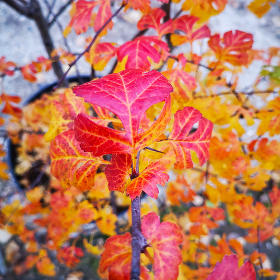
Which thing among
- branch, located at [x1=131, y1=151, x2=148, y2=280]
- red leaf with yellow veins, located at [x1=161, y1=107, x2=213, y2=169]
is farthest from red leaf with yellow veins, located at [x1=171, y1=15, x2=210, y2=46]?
branch, located at [x1=131, y1=151, x2=148, y2=280]

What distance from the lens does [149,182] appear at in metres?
0.31

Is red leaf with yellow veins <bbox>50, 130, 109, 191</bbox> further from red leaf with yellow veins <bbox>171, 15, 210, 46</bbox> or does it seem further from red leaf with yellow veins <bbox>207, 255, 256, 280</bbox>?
red leaf with yellow veins <bbox>171, 15, 210, 46</bbox>

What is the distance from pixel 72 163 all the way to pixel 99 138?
0.12m

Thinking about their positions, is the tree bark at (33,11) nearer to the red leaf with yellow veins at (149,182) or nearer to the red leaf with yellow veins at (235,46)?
the red leaf with yellow veins at (235,46)

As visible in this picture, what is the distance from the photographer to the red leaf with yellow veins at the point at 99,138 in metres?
0.29

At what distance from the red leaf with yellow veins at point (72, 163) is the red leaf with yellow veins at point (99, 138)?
0.24 ft

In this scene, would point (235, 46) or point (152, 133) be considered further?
point (235, 46)

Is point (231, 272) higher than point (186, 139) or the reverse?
the reverse

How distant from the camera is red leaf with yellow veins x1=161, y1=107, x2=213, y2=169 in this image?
394mm

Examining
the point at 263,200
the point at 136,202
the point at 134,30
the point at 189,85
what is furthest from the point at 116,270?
the point at 134,30

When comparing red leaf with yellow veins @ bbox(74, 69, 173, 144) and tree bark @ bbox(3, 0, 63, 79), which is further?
tree bark @ bbox(3, 0, 63, 79)

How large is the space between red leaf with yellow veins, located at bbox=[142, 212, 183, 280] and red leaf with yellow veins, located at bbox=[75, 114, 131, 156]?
0.61ft

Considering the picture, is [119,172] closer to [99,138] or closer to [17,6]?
[99,138]

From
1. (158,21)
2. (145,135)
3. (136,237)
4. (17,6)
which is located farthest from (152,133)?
(17,6)
